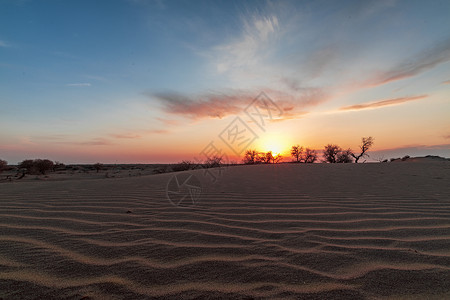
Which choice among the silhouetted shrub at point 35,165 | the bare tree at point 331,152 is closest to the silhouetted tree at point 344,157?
the bare tree at point 331,152

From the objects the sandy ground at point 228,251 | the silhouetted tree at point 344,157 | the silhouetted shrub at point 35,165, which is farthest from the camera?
the silhouetted tree at point 344,157

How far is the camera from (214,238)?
1.90 meters

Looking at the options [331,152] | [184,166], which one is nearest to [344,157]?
[331,152]

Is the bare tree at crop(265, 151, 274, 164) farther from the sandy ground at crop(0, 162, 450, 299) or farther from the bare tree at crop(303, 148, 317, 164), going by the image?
the sandy ground at crop(0, 162, 450, 299)

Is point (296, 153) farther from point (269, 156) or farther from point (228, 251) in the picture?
point (228, 251)

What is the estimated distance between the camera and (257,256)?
157 cm

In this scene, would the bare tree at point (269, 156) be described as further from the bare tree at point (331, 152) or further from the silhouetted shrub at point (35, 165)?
the silhouetted shrub at point (35, 165)

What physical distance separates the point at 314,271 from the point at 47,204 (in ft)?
12.1

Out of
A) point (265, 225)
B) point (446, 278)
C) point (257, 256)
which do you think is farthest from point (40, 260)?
point (446, 278)

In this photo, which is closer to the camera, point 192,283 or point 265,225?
point 192,283

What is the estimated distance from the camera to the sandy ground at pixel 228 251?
4.03 ft

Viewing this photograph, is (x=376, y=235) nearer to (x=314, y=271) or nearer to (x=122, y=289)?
(x=314, y=271)

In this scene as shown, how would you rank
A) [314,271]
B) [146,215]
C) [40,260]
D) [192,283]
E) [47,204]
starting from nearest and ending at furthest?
[192,283] → [314,271] → [40,260] → [146,215] → [47,204]

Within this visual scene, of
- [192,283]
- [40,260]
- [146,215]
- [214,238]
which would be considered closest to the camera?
[192,283]
